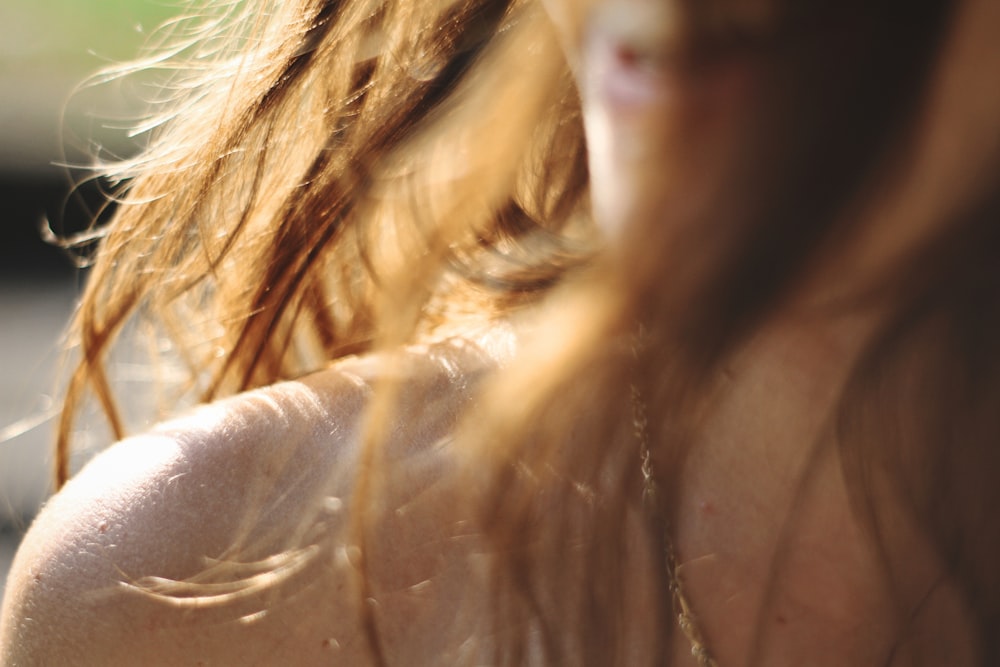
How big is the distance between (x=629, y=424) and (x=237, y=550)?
0.35m

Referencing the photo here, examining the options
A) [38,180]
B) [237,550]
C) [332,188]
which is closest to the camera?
[237,550]

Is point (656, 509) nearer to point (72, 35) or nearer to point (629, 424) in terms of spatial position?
point (629, 424)

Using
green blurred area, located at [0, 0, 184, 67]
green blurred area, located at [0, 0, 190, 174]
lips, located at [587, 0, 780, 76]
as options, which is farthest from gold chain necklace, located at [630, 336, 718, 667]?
green blurred area, located at [0, 0, 184, 67]

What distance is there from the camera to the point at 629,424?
96 cm

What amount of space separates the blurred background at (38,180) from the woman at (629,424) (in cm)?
297

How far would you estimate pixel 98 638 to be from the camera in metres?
0.89

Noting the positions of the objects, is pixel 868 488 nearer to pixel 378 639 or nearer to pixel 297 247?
pixel 378 639

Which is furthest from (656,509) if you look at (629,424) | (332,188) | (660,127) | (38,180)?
(38,180)

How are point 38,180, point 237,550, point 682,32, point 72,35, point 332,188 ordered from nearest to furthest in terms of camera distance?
point 682,32, point 237,550, point 332,188, point 38,180, point 72,35

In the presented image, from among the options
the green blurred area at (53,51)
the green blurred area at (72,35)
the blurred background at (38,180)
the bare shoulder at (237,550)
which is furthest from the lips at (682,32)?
the green blurred area at (72,35)

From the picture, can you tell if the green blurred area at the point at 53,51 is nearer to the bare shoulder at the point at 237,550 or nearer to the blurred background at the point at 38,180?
the blurred background at the point at 38,180

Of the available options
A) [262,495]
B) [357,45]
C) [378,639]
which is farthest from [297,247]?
[378,639]

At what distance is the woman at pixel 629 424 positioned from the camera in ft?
2.59

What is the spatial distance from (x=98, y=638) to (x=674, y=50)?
25.0 inches
